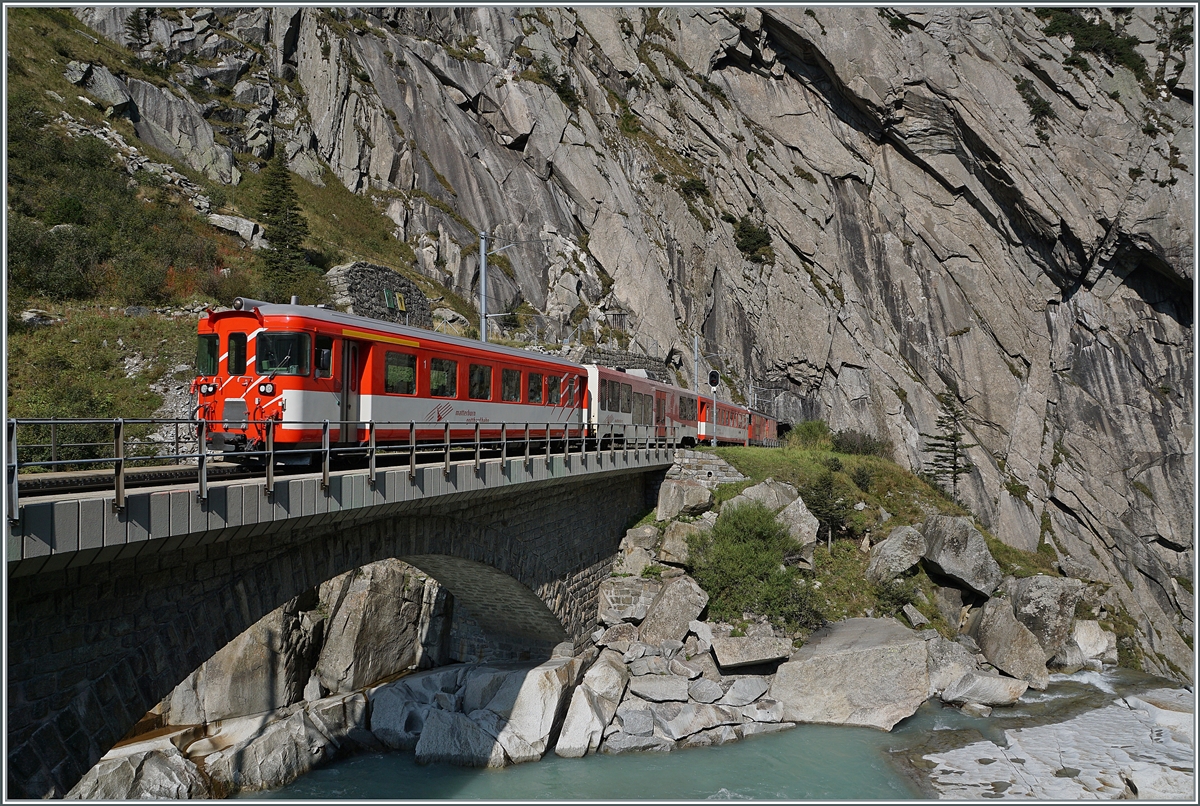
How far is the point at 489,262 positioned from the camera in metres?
45.4

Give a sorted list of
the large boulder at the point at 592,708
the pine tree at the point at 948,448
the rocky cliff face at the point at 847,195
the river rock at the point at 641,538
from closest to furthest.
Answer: the large boulder at the point at 592,708 < the river rock at the point at 641,538 < the rocky cliff face at the point at 847,195 < the pine tree at the point at 948,448

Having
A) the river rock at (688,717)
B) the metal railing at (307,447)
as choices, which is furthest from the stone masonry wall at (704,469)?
the river rock at (688,717)

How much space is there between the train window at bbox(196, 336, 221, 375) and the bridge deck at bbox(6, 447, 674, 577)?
3.63 meters

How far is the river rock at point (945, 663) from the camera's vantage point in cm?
1773

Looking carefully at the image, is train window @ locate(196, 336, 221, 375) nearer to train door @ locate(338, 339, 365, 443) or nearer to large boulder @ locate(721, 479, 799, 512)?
train door @ locate(338, 339, 365, 443)

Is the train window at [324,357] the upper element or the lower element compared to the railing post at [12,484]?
upper

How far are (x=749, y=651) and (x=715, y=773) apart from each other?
400 cm

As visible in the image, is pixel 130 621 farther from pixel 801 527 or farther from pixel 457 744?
pixel 801 527

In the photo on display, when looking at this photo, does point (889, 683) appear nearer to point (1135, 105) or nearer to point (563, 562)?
point (563, 562)

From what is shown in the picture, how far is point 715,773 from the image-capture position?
46.2 feet

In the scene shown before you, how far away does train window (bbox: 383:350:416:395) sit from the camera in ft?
43.0

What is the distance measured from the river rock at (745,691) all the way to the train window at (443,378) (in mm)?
9708

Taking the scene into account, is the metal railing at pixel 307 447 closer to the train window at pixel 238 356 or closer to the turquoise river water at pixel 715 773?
the train window at pixel 238 356

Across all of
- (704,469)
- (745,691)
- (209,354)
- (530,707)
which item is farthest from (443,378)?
(704,469)
